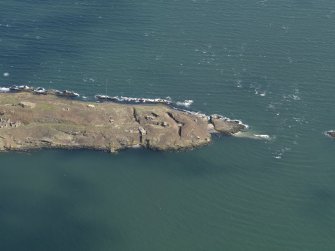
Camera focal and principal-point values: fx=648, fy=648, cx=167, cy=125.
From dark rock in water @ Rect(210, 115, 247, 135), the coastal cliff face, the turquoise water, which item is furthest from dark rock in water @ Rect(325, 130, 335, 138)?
the coastal cliff face

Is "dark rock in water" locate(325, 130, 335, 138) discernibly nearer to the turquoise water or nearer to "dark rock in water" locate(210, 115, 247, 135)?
the turquoise water

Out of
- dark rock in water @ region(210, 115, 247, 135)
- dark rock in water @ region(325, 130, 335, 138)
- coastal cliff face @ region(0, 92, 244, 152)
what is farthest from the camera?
dark rock in water @ region(325, 130, 335, 138)

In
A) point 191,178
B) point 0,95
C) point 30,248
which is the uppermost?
point 0,95

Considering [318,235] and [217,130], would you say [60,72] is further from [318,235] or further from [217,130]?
[318,235]

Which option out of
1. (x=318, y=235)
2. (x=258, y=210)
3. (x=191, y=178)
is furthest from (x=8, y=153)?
(x=318, y=235)

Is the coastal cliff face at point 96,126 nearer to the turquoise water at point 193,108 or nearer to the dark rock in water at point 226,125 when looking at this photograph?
the dark rock in water at point 226,125

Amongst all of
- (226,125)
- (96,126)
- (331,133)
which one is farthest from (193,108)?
(331,133)

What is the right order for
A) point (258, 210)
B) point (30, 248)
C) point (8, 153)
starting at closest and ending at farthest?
point (30, 248) < point (258, 210) < point (8, 153)
